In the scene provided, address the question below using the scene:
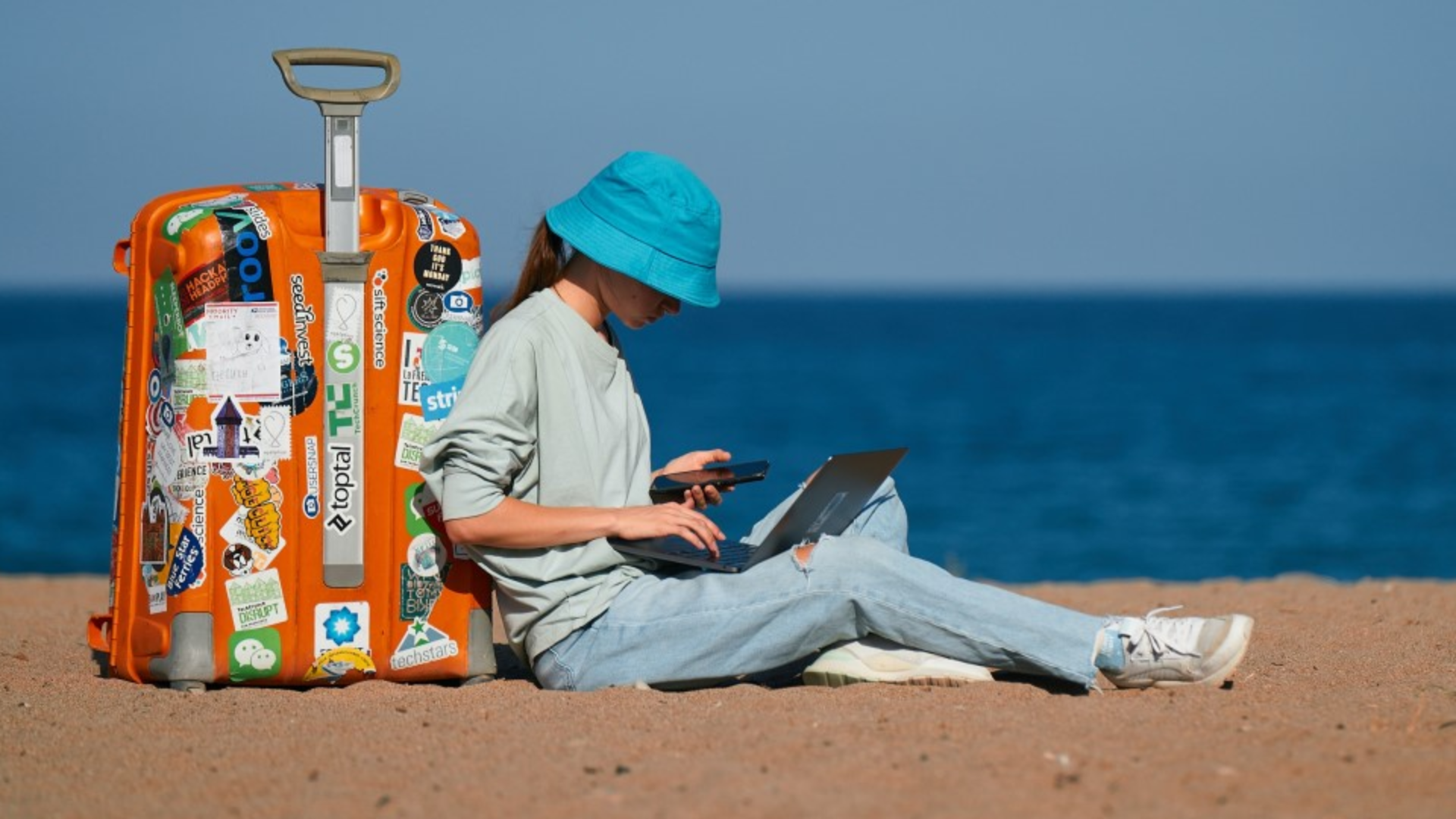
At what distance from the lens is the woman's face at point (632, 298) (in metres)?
4.48

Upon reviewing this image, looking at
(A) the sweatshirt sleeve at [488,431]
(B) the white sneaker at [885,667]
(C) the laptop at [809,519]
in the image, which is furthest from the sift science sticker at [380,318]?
(B) the white sneaker at [885,667]

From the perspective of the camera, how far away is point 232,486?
179 inches

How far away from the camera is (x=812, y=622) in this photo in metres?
4.37

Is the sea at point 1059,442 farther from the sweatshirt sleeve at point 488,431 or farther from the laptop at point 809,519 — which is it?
the sweatshirt sleeve at point 488,431

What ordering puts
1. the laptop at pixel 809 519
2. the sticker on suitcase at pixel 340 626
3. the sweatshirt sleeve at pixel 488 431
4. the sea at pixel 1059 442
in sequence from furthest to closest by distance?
the sea at pixel 1059 442
the sticker on suitcase at pixel 340 626
the laptop at pixel 809 519
the sweatshirt sleeve at pixel 488 431

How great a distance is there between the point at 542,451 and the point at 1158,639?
159cm

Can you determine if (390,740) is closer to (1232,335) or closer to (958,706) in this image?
(958,706)

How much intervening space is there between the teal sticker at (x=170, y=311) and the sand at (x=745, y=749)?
91cm

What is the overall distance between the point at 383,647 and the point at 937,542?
45.6 ft

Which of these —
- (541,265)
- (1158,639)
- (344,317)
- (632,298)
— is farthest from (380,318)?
(1158,639)

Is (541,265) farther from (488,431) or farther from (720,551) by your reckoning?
(720,551)

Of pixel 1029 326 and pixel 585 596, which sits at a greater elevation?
pixel 585 596

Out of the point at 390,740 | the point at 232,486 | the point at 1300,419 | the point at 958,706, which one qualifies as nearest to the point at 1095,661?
the point at 958,706

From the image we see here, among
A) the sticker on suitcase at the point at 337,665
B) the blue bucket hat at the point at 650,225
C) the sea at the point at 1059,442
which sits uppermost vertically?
the blue bucket hat at the point at 650,225
